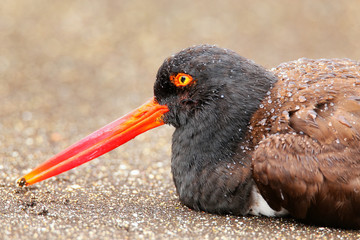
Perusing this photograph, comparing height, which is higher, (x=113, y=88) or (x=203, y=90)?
(x=113, y=88)

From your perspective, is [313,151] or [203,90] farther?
[203,90]

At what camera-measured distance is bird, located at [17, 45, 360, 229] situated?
4449mm

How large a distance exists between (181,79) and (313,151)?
149cm

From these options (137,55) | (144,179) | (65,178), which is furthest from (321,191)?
(137,55)

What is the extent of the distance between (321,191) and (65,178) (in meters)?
3.21

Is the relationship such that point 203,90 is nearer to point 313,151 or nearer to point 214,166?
point 214,166

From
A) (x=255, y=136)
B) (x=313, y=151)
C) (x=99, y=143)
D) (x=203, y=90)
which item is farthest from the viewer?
(x=99, y=143)

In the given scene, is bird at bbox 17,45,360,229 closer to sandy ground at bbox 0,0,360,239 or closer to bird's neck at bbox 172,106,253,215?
bird's neck at bbox 172,106,253,215

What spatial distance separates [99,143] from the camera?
17.7 feet

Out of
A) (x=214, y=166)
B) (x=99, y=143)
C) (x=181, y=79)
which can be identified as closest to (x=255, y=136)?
(x=214, y=166)

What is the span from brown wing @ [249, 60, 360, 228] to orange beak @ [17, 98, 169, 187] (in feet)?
3.80

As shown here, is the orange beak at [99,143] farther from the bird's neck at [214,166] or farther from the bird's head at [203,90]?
the bird's neck at [214,166]

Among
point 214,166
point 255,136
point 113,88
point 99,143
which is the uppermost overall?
point 113,88

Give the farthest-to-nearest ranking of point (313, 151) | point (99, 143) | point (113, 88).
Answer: point (113, 88)
point (99, 143)
point (313, 151)
